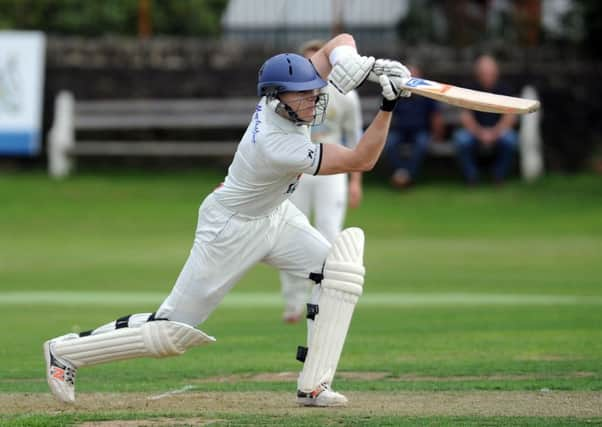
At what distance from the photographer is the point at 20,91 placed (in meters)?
18.2

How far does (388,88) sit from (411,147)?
447 inches

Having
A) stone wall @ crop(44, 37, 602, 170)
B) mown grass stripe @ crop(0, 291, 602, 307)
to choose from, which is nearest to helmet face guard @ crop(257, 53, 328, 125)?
mown grass stripe @ crop(0, 291, 602, 307)

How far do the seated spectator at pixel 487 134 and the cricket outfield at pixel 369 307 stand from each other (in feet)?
1.40

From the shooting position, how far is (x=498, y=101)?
5.39 meters

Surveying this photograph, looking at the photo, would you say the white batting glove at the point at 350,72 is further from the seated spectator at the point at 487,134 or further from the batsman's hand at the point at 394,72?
the seated spectator at the point at 487,134

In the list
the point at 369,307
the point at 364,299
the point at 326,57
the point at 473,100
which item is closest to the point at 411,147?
the point at 364,299

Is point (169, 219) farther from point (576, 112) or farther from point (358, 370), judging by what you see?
point (358, 370)

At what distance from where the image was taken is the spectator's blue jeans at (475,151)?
16.1 m

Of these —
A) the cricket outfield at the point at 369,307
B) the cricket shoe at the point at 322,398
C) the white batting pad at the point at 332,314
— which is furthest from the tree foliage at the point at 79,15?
the cricket shoe at the point at 322,398

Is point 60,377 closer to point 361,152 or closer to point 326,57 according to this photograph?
point 361,152

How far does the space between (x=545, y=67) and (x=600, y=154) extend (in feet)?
4.73

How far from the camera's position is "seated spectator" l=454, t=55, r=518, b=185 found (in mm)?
15632

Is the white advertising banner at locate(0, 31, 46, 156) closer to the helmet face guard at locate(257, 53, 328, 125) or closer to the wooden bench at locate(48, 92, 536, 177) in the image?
the wooden bench at locate(48, 92, 536, 177)

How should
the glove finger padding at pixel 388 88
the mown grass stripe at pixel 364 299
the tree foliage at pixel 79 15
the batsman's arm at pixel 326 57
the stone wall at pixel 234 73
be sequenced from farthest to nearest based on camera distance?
the tree foliage at pixel 79 15 < the stone wall at pixel 234 73 < the mown grass stripe at pixel 364 299 < the batsman's arm at pixel 326 57 < the glove finger padding at pixel 388 88
